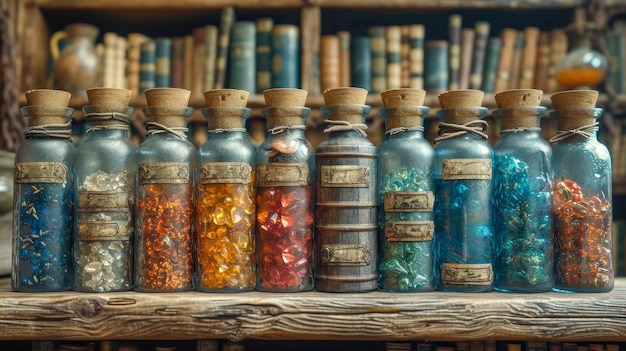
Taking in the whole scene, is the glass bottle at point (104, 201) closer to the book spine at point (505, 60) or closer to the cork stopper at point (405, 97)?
the cork stopper at point (405, 97)

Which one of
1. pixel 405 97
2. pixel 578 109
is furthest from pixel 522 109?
pixel 405 97

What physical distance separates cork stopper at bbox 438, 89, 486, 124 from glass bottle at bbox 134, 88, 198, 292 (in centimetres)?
42

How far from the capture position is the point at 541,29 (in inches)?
89.8

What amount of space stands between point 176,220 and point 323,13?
148cm

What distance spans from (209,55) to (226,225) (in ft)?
4.46

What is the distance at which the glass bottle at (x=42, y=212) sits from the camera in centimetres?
89

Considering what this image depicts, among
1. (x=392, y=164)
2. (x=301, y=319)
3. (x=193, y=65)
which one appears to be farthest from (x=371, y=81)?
(x=301, y=319)

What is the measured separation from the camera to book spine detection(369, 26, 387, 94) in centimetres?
211

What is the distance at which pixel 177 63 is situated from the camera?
215 centimetres

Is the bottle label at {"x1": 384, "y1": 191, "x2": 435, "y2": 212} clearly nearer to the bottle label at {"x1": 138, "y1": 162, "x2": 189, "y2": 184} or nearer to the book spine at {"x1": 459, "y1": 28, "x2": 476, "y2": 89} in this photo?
the bottle label at {"x1": 138, "y1": 162, "x2": 189, "y2": 184}

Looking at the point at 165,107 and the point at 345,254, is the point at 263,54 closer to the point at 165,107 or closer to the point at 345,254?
the point at 165,107

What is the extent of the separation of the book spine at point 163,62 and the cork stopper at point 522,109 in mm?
1488

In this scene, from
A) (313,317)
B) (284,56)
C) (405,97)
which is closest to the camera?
(313,317)

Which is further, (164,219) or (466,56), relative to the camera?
(466,56)
